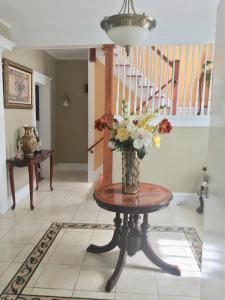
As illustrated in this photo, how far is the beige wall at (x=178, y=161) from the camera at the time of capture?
4.01 metres

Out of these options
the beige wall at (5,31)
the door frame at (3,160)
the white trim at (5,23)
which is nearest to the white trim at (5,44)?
the door frame at (3,160)

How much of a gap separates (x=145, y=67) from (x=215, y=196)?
350cm

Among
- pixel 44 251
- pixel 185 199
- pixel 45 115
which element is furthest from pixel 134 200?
pixel 45 115

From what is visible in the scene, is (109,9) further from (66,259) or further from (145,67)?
(66,259)

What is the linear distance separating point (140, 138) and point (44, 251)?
152 cm

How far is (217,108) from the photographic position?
1.31m

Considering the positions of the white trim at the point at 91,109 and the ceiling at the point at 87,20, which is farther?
the white trim at the point at 91,109

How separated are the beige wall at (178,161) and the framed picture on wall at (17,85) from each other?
172cm

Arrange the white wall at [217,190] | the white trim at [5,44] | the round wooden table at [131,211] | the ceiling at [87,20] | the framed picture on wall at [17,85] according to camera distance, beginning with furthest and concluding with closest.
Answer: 1. the framed picture on wall at [17,85]
2. the white trim at [5,44]
3. the ceiling at [87,20]
4. the round wooden table at [131,211]
5. the white wall at [217,190]

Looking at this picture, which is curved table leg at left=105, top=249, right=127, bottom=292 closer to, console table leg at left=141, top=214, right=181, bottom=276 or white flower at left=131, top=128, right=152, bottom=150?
console table leg at left=141, top=214, right=181, bottom=276

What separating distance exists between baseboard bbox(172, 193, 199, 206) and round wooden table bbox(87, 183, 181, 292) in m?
1.79

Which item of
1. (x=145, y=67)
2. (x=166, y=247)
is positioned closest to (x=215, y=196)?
(x=166, y=247)

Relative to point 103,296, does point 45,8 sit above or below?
above

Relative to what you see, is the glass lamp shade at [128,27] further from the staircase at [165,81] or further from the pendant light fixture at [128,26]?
the staircase at [165,81]
